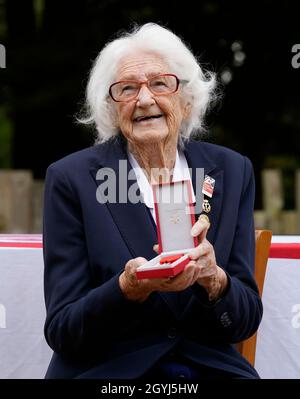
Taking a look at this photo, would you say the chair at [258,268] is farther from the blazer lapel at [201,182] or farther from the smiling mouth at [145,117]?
the smiling mouth at [145,117]

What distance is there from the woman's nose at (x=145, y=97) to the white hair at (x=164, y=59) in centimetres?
13

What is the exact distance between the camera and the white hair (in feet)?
10.0

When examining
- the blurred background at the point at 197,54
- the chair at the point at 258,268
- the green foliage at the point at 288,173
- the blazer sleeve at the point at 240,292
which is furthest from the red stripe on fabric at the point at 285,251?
the green foliage at the point at 288,173

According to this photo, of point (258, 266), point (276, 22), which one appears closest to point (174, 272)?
point (258, 266)

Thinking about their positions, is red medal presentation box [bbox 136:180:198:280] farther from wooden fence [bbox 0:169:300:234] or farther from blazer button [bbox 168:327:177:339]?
wooden fence [bbox 0:169:300:234]

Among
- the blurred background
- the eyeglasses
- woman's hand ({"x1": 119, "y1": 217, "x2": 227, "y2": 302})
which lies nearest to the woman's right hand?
woman's hand ({"x1": 119, "y1": 217, "x2": 227, "y2": 302})

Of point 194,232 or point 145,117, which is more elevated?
point 145,117

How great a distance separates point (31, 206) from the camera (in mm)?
9688

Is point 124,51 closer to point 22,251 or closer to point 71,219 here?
point 71,219

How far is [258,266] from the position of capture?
3164mm

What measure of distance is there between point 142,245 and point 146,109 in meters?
0.48

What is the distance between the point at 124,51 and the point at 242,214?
691 mm

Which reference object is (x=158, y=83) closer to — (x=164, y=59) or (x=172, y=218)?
(x=164, y=59)

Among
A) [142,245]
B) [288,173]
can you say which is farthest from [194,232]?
[288,173]
